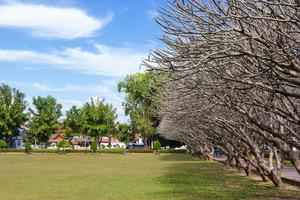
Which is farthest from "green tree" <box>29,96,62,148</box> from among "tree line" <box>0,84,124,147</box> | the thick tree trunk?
the thick tree trunk

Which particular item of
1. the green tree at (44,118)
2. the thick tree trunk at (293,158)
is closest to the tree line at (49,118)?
the green tree at (44,118)

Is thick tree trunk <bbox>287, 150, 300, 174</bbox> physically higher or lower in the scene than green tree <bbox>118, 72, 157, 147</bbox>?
lower

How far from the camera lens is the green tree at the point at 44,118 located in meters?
101

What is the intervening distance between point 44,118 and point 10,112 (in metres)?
6.23

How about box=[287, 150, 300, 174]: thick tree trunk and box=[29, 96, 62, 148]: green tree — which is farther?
box=[29, 96, 62, 148]: green tree

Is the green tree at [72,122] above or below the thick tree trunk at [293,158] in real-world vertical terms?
above

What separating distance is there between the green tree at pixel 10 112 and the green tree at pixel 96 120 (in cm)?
1136

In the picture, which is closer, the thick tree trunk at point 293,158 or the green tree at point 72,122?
the thick tree trunk at point 293,158

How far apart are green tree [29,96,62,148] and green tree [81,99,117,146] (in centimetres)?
540

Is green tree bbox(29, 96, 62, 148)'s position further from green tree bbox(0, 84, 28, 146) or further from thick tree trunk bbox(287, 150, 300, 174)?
thick tree trunk bbox(287, 150, 300, 174)

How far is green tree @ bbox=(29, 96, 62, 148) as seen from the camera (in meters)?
101

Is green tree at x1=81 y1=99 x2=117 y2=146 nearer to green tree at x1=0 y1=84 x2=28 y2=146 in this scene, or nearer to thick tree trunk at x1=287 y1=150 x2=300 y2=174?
green tree at x1=0 y1=84 x2=28 y2=146

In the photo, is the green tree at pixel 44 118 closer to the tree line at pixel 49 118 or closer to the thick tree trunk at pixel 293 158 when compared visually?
the tree line at pixel 49 118

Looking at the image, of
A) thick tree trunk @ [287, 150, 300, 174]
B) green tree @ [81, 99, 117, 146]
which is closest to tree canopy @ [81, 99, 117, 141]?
green tree @ [81, 99, 117, 146]
